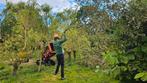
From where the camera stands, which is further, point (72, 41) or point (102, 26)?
point (72, 41)

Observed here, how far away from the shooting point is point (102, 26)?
41.8ft

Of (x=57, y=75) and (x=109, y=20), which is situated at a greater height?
(x=109, y=20)

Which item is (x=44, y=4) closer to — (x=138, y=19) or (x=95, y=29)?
(x=95, y=29)

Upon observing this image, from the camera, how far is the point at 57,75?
62.9 ft

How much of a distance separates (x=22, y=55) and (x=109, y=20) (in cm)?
1200

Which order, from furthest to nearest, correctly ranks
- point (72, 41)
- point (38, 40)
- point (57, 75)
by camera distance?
point (72, 41) → point (38, 40) → point (57, 75)

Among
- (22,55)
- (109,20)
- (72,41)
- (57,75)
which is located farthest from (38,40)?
(109,20)

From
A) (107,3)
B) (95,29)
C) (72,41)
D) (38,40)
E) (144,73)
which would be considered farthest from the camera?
(72,41)

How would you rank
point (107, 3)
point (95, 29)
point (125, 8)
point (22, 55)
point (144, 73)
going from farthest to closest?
point (22, 55), point (95, 29), point (107, 3), point (125, 8), point (144, 73)

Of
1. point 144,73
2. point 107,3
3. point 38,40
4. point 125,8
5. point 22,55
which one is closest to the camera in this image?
point 144,73

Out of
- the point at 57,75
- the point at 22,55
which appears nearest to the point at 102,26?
the point at 57,75

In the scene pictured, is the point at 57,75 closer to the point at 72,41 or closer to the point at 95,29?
the point at 95,29

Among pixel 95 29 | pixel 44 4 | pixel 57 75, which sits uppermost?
pixel 44 4

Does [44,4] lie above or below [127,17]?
above
